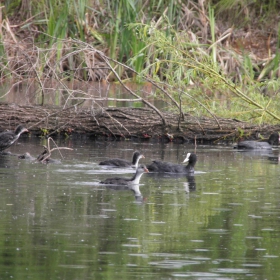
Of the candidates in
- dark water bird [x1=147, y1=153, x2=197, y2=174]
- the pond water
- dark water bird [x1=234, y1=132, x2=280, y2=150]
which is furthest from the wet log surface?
dark water bird [x1=147, y1=153, x2=197, y2=174]

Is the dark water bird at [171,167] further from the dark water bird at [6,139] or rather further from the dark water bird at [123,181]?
the dark water bird at [6,139]

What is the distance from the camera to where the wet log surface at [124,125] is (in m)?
21.2

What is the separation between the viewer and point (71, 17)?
3325cm

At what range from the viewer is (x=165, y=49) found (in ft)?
64.3

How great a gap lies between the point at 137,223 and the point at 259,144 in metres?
10.3

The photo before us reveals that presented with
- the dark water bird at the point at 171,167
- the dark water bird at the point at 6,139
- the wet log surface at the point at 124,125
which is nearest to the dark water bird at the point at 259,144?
the wet log surface at the point at 124,125

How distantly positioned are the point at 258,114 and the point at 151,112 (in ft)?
8.13

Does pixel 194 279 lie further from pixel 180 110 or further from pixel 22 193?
pixel 180 110

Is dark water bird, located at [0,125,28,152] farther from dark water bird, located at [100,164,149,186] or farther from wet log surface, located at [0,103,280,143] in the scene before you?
dark water bird, located at [100,164,149,186]

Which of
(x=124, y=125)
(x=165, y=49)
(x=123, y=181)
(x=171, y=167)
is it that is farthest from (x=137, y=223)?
(x=124, y=125)

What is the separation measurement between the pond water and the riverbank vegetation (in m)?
3.74

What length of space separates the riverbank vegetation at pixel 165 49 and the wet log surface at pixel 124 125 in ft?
0.96

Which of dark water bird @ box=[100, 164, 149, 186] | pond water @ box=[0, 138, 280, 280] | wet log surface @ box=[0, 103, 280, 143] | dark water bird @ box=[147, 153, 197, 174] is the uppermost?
wet log surface @ box=[0, 103, 280, 143]

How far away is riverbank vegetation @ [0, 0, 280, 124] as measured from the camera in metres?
20.8
